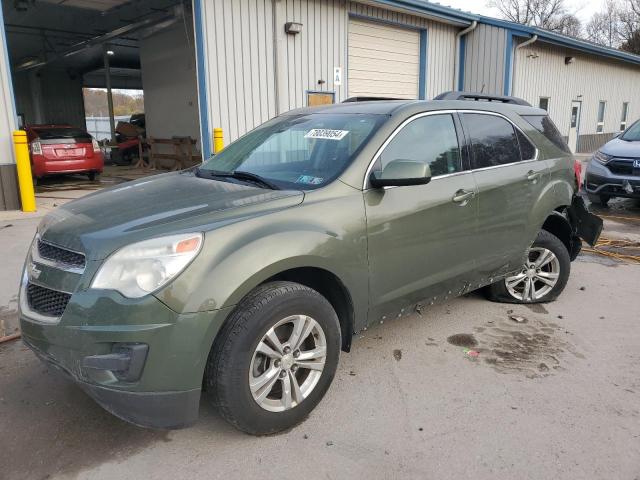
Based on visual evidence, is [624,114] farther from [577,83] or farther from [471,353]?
[471,353]

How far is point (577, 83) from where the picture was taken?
821 inches

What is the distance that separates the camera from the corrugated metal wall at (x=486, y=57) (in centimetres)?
1530

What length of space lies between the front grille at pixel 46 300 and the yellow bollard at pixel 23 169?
691 centimetres

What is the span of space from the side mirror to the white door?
818 inches

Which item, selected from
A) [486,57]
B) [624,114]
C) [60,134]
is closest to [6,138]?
[60,134]

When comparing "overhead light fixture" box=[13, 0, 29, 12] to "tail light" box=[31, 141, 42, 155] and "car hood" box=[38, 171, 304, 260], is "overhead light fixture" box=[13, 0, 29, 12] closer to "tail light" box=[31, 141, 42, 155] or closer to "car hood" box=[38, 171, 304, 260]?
"tail light" box=[31, 141, 42, 155]

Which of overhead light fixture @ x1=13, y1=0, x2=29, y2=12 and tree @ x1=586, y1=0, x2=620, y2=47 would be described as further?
tree @ x1=586, y1=0, x2=620, y2=47

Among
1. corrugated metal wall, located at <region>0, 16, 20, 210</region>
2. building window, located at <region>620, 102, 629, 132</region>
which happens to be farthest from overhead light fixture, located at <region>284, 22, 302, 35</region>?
building window, located at <region>620, 102, 629, 132</region>

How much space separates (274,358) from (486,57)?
1514cm

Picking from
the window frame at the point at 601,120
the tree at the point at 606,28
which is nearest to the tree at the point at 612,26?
the tree at the point at 606,28

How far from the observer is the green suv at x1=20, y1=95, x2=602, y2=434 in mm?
2336

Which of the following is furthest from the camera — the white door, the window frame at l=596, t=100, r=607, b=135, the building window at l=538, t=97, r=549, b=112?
the window frame at l=596, t=100, r=607, b=135

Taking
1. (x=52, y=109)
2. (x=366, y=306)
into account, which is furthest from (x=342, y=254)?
(x=52, y=109)

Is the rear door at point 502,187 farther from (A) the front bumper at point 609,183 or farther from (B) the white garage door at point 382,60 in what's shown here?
(B) the white garage door at point 382,60
